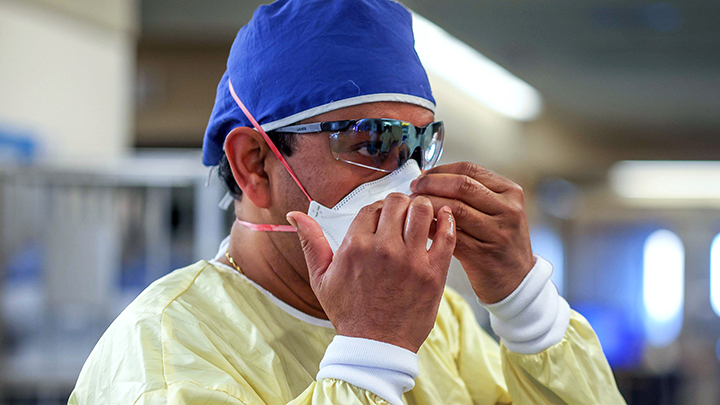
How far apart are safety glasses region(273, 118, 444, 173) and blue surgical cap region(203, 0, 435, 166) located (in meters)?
0.04

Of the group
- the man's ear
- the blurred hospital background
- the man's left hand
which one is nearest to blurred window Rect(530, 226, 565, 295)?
the blurred hospital background

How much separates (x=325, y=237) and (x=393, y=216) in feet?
0.56

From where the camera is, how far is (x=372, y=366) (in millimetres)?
819

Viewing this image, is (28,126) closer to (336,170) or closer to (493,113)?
(336,170)

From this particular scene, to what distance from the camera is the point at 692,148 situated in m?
7.02

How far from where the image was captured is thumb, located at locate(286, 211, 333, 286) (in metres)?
0.92

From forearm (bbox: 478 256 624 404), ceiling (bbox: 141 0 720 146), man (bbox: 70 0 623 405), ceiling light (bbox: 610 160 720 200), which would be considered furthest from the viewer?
ceiling light (bbox: 610 160 720 200)

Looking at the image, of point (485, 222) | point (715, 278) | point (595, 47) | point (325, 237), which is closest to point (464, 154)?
point (595, 47)

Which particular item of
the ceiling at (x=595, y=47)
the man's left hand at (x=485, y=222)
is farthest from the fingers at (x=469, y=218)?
the ceiling at (x=595, y=47)

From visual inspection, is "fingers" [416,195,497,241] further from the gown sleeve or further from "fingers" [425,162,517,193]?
the gown sleeve

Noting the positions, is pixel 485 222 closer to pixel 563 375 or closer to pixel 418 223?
pixel 418 223

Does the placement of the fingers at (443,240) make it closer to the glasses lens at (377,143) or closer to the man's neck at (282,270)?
the glasses lens at (377,143)

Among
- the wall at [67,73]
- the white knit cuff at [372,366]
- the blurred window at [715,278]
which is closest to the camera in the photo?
the white knit cuff at [372,366]

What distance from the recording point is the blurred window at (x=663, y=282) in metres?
6.74
